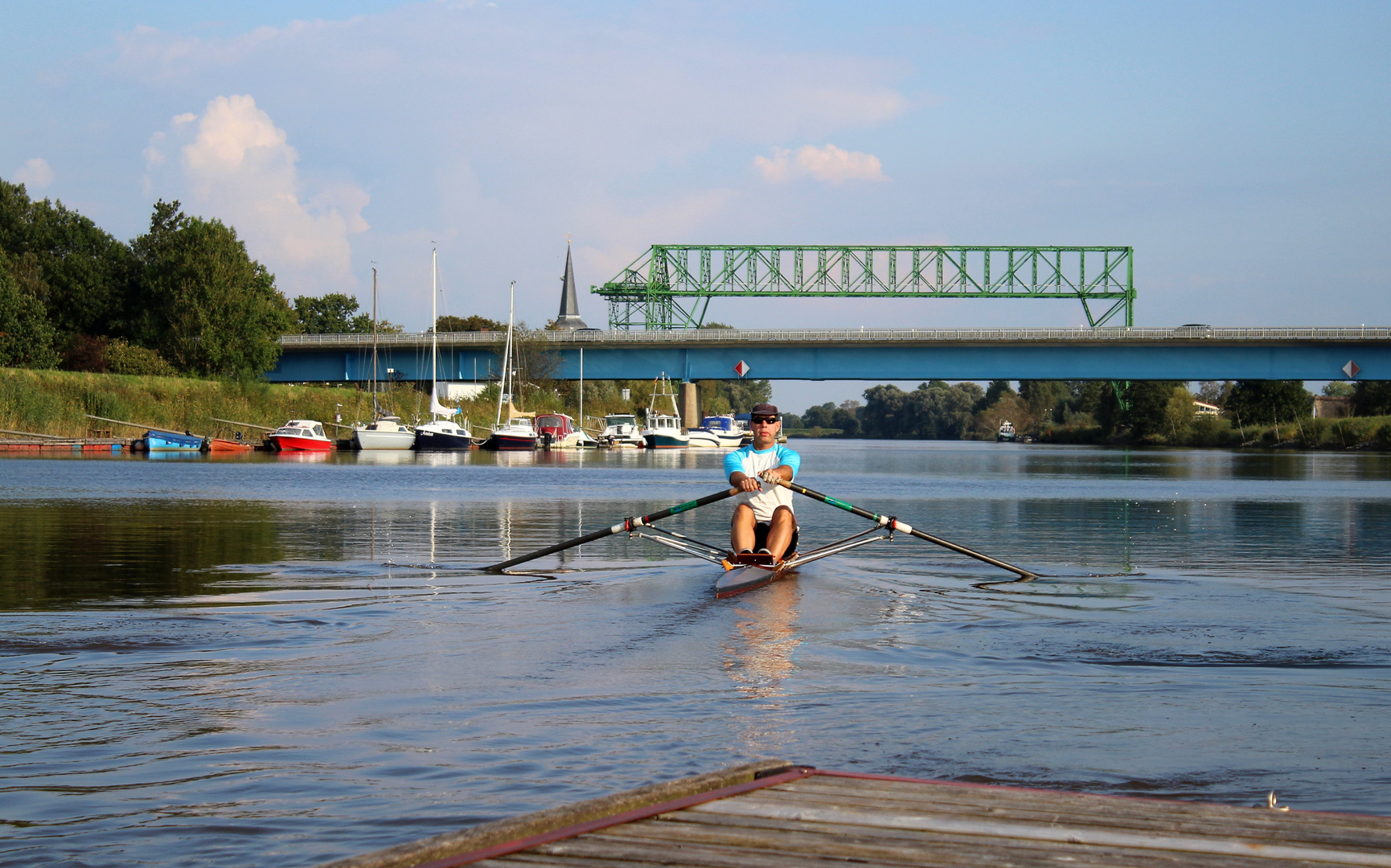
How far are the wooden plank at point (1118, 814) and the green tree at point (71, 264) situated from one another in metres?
94.9

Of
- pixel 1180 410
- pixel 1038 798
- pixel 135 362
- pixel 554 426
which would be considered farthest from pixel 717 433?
pixel 1038 798

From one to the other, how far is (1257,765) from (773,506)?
7.95 metres

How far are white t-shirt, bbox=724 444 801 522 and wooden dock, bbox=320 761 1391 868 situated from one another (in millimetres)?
9058

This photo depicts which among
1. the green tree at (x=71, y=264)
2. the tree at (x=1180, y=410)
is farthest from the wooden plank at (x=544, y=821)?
the tree at (x=1180, y=410)

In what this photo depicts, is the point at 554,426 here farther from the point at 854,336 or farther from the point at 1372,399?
the point at 1372,399

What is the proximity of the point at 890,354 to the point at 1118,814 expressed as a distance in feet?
267

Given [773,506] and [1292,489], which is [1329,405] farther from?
[773,506]

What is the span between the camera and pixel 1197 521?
1029 inches

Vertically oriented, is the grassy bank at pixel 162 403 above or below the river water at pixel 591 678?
above

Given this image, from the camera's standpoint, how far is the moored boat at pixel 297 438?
6594cm

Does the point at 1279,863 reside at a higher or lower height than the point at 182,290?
lower

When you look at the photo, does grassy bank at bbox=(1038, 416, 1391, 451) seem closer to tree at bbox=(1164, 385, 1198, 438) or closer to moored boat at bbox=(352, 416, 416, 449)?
tree at bbox=(1164, 385, 1198, 438)

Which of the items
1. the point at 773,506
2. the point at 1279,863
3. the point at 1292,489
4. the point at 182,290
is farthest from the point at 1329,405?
the point at 1279,863

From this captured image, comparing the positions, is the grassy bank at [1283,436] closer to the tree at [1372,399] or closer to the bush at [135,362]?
the tree at [1372,399]
